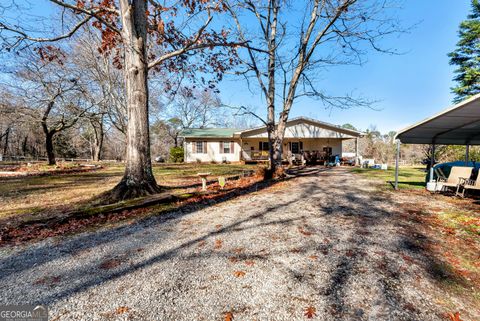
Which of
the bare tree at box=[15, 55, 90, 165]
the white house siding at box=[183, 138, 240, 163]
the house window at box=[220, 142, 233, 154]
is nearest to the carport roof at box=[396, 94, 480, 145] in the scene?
the house window at box=[220, 142, 233, 154]

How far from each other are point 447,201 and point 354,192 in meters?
2.33

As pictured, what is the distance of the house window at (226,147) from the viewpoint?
2162 centimetres

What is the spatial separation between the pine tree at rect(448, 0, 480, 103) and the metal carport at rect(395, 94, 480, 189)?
499 inches

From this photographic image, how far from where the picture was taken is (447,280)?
2.37 m

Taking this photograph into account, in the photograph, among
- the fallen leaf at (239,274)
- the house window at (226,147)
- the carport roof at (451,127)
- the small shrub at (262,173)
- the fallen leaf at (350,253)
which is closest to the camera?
the fallen leaf at (239,274)

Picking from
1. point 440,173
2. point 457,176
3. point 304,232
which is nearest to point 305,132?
point 440,173

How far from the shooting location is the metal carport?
5.17 meters

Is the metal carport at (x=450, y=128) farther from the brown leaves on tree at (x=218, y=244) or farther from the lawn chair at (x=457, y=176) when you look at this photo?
the brown leaves on tree at (x=218, y=244)

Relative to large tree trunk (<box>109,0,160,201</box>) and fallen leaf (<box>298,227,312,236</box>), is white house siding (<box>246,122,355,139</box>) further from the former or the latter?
fallen leaf (<box>298,227,312,236</box>)

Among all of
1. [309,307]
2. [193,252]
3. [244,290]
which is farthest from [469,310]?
[193,252]

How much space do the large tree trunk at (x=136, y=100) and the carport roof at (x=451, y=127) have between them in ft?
26.7

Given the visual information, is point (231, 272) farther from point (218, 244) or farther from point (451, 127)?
point (451, 127)

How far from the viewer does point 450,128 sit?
6.93 meters

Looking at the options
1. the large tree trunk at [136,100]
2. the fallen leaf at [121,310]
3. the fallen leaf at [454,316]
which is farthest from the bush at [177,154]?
the fallen leaf at [454,316]
